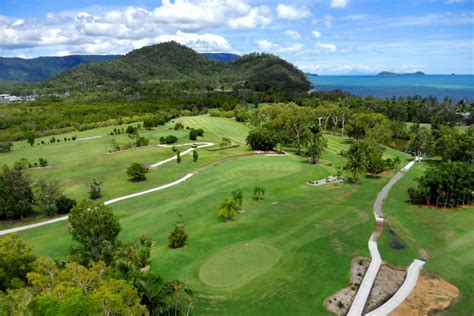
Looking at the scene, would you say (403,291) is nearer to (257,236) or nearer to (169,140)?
(257,236)

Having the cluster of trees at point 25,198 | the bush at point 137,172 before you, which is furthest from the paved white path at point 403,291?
the bush at point 137,172

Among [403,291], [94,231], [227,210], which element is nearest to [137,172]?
[227,210]

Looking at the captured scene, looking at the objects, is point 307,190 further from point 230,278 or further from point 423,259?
point 230,278

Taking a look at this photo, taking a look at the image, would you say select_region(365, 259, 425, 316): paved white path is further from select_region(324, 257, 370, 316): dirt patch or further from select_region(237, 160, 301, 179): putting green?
select_region(237, 160, 301, 179): putting green

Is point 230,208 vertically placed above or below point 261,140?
below

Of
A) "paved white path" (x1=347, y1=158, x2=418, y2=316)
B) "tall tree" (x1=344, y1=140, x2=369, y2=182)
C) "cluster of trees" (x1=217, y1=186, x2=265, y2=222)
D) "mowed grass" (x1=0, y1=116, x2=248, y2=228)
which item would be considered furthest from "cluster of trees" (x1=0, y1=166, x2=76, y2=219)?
"tall tree" (x1=344, y1=140, x2=369, y2=182)

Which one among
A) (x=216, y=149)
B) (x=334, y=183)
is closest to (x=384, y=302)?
(x=334, y=183)
